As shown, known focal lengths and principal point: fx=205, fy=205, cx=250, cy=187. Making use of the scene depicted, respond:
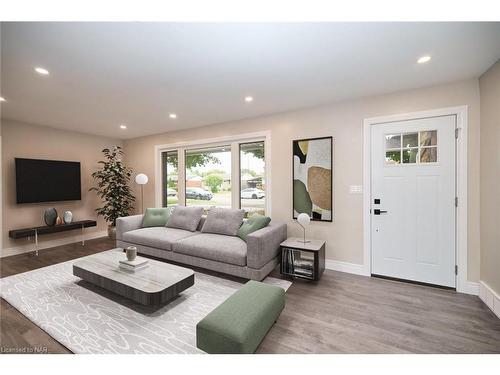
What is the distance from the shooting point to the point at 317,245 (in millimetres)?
2801

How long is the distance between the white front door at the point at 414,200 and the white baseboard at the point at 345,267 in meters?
0.17

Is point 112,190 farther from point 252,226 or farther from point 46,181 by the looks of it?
point 252,226

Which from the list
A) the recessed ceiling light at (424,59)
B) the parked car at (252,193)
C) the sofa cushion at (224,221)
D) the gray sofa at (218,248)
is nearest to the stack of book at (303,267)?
the gray sofa at (218,248)

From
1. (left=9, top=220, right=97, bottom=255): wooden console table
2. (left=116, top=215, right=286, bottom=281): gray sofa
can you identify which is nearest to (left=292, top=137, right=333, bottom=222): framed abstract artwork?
(left=116, top=215, right=286, bottom=281): gray sofa

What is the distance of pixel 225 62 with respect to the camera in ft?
6.63

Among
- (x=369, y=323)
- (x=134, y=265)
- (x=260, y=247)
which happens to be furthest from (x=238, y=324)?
(x=134, y=265)

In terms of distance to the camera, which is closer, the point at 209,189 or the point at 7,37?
the point at 7,37

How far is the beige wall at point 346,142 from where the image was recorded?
7.77 ft

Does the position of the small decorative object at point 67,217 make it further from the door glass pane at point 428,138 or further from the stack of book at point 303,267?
the door glass pane at point 428,138

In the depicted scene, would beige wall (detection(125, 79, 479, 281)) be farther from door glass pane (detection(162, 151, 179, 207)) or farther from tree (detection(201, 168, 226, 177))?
door glass pane (detection(162, 151, 179, 207))

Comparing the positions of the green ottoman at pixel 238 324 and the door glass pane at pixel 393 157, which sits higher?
the door glass pane at pixel 393 157
